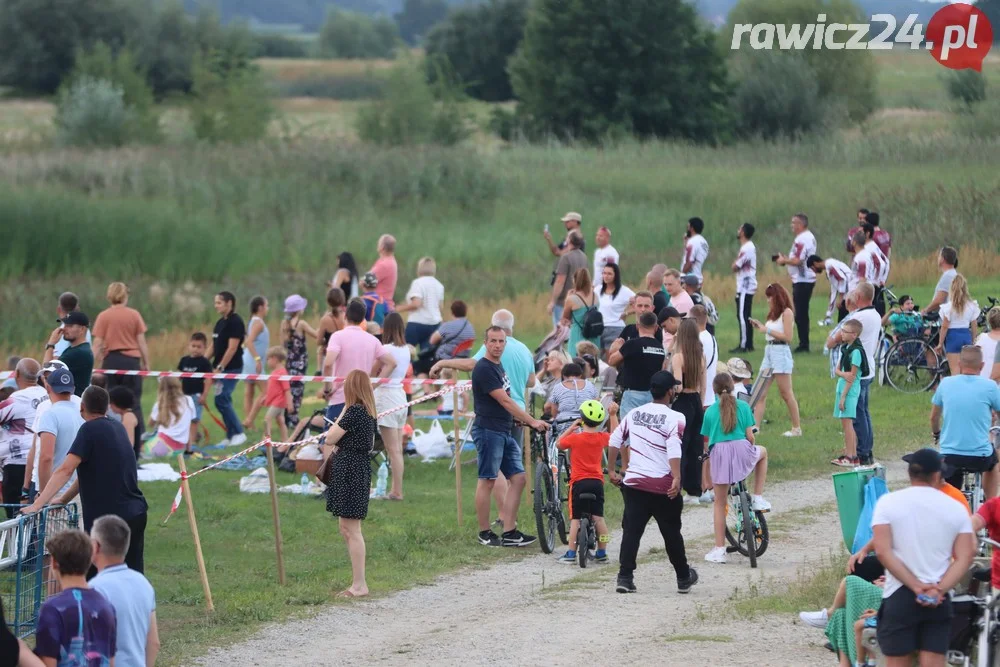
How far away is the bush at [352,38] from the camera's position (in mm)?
150750

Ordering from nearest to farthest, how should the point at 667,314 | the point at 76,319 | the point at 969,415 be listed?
the point at 969,415
the point at 76,319
the point at 667,314

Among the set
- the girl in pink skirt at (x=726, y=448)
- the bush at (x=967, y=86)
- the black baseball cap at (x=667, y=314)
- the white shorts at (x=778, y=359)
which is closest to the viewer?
the girl in pink skirt at (x=726, y=448)

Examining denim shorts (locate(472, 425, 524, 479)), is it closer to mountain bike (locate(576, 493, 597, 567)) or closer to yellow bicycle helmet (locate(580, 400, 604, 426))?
mountain bike (locate(576, 493, 597, 567))

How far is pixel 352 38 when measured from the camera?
505 ft

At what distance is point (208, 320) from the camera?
29.1 metres

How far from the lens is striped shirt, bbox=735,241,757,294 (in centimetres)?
2119

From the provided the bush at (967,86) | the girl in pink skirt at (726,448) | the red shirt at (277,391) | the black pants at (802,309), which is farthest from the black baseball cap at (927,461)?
the bush at (967,86)

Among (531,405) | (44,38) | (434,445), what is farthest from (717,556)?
(44,38)

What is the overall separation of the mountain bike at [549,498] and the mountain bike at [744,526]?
4.66ft

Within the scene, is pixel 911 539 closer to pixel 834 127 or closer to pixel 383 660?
pixel 383 660

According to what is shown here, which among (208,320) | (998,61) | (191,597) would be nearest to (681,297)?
(191,597)

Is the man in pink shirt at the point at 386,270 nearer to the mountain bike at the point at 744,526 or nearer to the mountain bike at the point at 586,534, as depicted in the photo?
the mountain bike at the point at 586,534

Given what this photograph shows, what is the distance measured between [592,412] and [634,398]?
2194mm

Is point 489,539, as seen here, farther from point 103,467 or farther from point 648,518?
point 103,467
